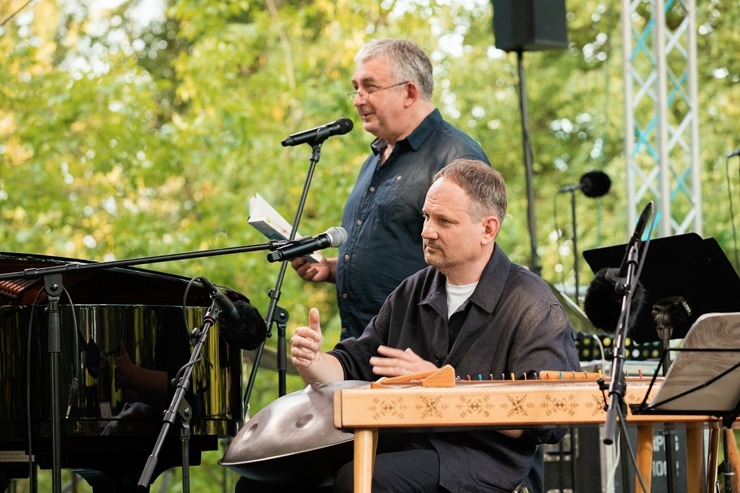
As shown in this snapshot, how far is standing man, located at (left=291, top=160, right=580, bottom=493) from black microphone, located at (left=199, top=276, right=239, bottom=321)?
333 mm

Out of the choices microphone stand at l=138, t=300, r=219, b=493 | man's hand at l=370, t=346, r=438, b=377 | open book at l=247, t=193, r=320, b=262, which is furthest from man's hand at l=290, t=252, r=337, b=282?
man's hand at l=370, t=346, r=438, b=377

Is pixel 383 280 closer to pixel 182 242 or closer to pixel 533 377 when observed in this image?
pixel 533 377

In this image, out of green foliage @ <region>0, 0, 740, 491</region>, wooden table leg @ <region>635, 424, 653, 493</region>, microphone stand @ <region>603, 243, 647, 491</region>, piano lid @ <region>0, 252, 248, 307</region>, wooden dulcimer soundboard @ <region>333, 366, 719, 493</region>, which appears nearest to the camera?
microphone stand @ <region>603, 243, 647, 491</region>

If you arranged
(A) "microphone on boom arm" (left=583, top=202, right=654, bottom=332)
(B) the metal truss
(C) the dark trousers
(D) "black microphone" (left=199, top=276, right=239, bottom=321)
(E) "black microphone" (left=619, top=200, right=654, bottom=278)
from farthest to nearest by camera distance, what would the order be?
(B) the metal truss, (D) "black microphone" (left=199, top=276, right=239, bottom=321), (A) "microphone on boom arm" (left=583, top=202, right=654, bottom=332), (C) the dark trousers, (E) "black microphone" (left=619, top=200, right=654, bottom=278)

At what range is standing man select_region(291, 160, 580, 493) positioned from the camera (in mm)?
3221

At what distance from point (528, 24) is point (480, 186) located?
3.47 metres

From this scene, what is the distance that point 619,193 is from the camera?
13078 millimetres

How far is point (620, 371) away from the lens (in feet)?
8.72

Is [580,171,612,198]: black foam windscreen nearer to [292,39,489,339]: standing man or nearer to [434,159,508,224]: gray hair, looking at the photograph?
[292,39,489,339]: standing man

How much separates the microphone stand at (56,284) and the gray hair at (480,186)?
1.99ft

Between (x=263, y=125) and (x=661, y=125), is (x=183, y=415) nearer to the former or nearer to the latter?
(x=661, y=125)

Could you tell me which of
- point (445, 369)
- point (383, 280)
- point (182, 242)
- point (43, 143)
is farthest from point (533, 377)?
point (43, 143)

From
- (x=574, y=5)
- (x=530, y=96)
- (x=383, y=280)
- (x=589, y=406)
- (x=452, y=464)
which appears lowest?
(x=452, y=464)

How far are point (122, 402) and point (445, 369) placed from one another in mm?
1584
